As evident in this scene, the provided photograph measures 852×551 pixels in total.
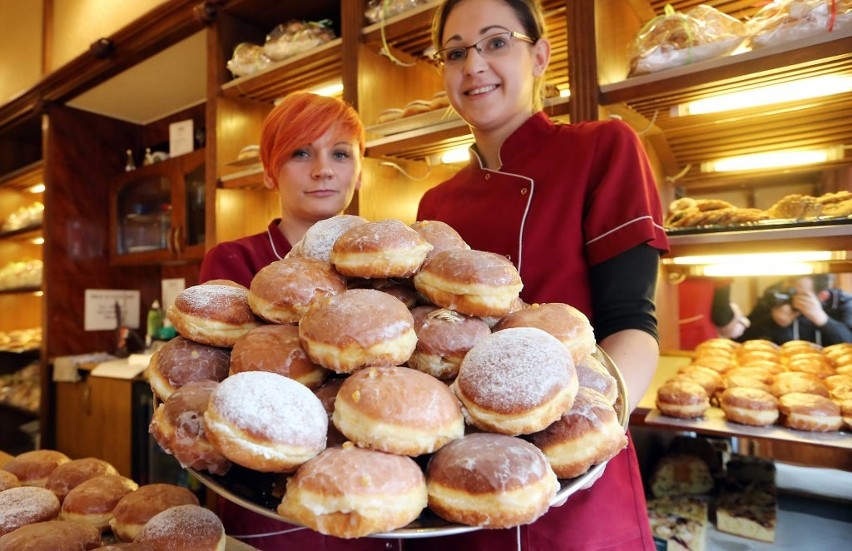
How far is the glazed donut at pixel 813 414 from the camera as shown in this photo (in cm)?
172

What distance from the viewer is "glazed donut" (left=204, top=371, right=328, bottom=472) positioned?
601mm

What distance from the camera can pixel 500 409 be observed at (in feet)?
2.10

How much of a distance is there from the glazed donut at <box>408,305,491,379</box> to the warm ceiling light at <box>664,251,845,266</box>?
1.63m

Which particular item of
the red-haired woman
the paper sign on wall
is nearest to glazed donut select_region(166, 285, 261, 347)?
the red-haired woman

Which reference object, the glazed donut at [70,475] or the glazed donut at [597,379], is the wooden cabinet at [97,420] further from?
the glazed donut at [597,379]

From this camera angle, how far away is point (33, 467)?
1.34 metres

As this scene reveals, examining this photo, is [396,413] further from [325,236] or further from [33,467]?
[33,467]

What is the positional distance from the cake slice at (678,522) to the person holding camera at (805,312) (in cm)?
98

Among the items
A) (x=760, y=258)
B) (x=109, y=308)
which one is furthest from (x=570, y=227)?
(x=109, y=308)

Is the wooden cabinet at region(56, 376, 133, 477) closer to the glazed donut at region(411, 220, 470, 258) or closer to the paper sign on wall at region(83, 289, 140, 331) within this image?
the paper sign on wall at region(83, 289, 140, 331)

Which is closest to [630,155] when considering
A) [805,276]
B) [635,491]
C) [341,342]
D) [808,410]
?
[635,491]

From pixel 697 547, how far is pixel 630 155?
137cm

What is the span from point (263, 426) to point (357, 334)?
0.51 ft

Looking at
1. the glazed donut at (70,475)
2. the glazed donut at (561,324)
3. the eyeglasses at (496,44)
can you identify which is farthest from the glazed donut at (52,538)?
the eyeglasses at (496,44)
